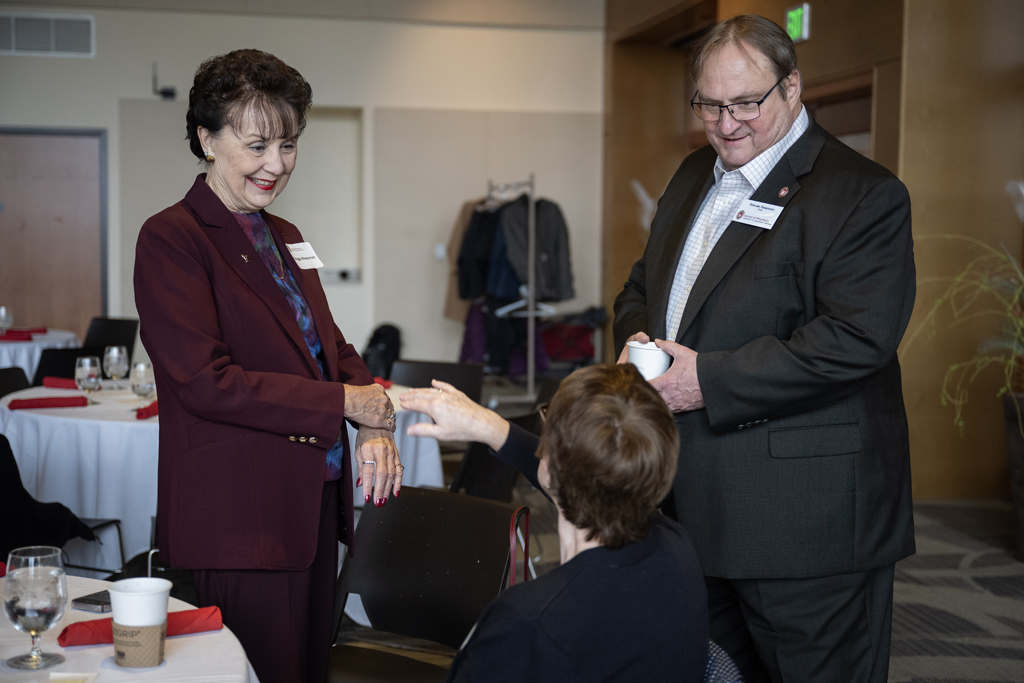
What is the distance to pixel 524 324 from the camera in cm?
761

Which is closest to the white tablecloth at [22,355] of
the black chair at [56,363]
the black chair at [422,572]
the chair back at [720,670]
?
the black chair at [56,363]

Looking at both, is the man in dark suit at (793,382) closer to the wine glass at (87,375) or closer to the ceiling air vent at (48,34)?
the wine glass at (87,375)

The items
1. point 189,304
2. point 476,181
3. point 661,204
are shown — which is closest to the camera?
point 189,304

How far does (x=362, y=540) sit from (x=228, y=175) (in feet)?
2.95

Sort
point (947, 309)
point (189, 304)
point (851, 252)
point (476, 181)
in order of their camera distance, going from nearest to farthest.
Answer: point (189, 304) → point (851, 252) → point (947, 309) → point (476, 181)

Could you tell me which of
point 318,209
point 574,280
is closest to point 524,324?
point 574,280

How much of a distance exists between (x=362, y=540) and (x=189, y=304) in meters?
0.81

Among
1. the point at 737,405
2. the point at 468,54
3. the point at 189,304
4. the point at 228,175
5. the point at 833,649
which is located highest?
the point at 468,54

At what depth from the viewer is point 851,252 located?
1543 millimetres

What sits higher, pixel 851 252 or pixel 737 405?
pixel 851 252

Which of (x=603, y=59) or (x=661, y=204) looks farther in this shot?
(x=603, y=59)

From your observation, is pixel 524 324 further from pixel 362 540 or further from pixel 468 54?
pixel 362 540

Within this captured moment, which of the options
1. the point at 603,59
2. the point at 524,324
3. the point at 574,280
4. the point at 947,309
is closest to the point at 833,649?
the point at 947,309

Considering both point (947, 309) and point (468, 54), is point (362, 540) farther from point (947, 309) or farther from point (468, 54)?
point (468, 54)
